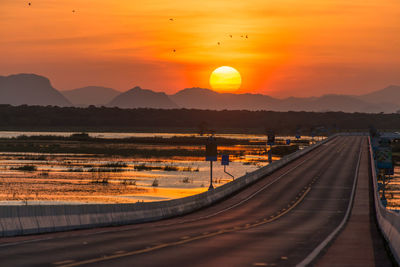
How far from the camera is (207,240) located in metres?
26.5

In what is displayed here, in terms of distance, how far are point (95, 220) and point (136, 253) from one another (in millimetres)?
10021

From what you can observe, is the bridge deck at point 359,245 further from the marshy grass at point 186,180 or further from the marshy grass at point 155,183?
the marshy grass at point 186,180

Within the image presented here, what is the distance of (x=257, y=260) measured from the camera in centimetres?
2097

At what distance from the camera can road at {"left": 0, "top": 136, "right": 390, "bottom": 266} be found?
66.0 ft

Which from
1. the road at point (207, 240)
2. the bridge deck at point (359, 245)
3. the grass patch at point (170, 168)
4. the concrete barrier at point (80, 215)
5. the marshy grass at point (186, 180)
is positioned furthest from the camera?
the grass patch at point (170, 168)

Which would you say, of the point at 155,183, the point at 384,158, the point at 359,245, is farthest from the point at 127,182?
the point at 359,245

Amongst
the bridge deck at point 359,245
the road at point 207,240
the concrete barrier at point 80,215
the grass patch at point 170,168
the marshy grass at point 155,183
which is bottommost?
the bridge deck at point 359,245

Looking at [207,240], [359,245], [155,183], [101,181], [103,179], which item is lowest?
[359,245]

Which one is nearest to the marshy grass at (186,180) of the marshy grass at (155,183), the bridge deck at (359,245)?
the marshy grass at (155,183)

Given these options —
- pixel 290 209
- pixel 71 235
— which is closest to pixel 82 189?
pixel 290 209

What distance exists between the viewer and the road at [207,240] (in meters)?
20.1

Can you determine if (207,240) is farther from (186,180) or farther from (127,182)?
(186,180)

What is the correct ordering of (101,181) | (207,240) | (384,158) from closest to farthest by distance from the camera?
1. (207,240)
2. (384,158)
3. (101,181)

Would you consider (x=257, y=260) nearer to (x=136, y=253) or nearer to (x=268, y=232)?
(x=136, y=253)
